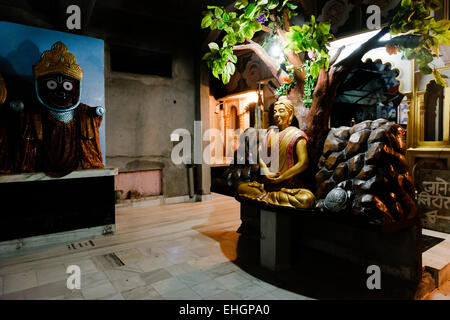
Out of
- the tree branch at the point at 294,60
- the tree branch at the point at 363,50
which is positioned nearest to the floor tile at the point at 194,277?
the tree branch at the point at 294,60

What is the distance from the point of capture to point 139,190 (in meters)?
7.43

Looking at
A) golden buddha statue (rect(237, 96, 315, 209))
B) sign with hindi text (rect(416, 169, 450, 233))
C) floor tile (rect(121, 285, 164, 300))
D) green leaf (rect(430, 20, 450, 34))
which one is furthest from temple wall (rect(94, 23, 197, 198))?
green leaf (rect(430, 20, 450, 34))

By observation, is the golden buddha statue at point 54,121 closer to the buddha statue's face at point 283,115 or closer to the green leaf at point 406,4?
the buddha statue's face at point 283,115

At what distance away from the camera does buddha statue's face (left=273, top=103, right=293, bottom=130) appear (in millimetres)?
3328

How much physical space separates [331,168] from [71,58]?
429cm

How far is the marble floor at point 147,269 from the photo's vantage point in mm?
3014

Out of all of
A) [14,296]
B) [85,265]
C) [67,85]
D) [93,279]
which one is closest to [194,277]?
[93,279]

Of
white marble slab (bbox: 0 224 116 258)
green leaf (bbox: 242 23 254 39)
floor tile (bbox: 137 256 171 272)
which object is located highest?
green leaf (bbox: 242 23 254 39)

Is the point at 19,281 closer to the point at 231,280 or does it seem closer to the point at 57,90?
the point at 231,280

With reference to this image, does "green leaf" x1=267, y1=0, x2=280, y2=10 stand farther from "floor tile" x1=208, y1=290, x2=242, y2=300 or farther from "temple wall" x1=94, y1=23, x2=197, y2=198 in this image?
"temple wall" x1=94, y1=23, x2=197, y2=198

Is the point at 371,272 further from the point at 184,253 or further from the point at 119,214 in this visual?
the point at 119,214

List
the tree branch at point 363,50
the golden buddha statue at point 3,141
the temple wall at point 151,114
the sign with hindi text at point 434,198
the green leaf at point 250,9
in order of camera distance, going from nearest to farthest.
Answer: the tree branch at point 363,50 < the green leaf at point 250,9 < the golden buddha statue at point 3,141 < the sign with hindi text at point 434,198 < the temple wall at point 151,114

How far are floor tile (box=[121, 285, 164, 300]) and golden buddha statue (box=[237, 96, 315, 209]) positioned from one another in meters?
1.56

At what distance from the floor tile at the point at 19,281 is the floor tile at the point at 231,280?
2175 millimetres
